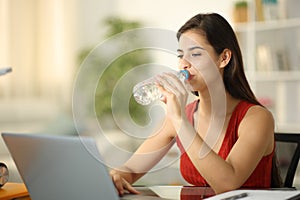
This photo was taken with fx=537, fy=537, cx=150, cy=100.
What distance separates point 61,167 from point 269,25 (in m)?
3.01

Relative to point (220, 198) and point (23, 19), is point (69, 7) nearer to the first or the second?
point (23, 19)

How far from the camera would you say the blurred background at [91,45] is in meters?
3.85

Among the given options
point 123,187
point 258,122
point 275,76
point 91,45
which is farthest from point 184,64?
point 91,45

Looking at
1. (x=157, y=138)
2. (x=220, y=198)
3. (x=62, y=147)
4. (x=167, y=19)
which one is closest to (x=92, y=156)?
(x=62, y=147)

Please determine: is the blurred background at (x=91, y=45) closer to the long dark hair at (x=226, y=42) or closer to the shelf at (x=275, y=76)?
the shelf at (x=275, y=76)

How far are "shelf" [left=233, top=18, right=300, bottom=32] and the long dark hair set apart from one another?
7.21 feet

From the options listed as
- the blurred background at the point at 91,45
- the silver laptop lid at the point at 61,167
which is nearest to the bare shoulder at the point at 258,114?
the silver laptop lid at the point at 61,167

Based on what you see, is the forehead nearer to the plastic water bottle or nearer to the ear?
the ear

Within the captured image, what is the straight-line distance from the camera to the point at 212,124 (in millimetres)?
1722

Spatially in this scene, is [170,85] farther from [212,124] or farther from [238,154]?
[212,124]

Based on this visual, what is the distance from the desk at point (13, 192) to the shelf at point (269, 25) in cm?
259

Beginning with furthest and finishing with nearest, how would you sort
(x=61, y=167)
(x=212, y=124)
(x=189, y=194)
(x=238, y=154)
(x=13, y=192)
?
(x=212, y=124)
(x=13, y=192)
(x=238, y=154)
(x=189, y=194)
(x=61, y=167)

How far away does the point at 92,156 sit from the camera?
3.26 feet

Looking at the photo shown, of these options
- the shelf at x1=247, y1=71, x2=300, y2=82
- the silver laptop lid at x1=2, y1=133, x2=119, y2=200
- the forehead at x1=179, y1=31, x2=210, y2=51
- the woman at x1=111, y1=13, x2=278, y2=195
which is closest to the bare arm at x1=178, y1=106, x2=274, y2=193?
the woman at x1=111, y1=13, x2=278, y2=195
